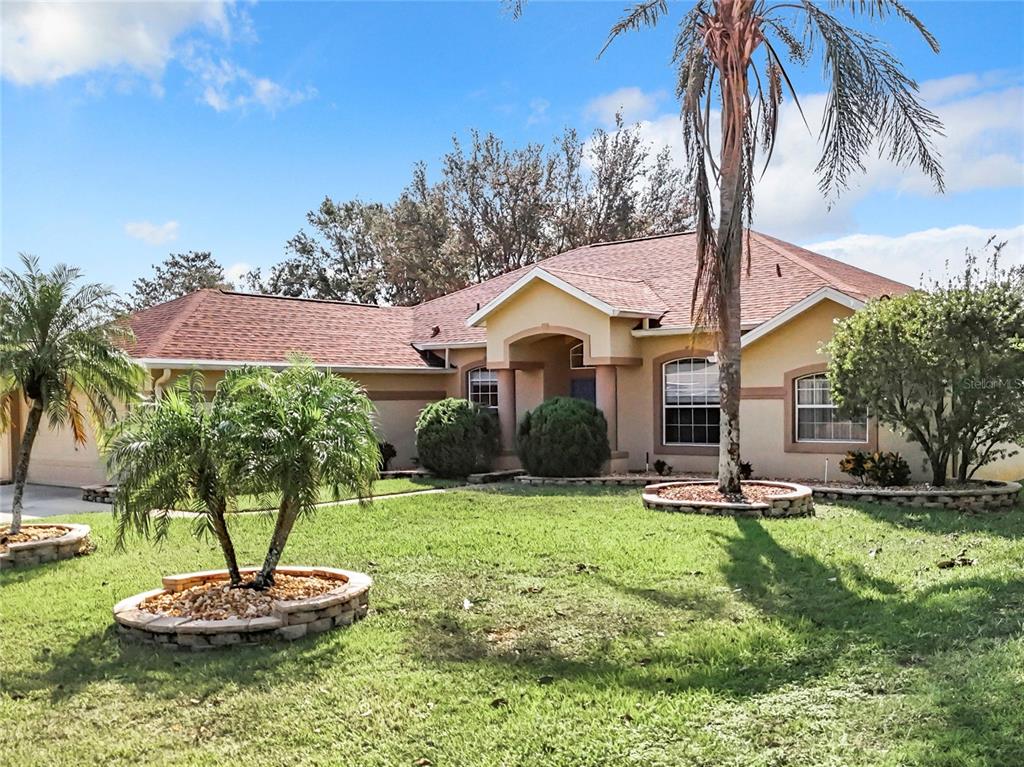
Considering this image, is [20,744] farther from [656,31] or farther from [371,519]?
[656,31]

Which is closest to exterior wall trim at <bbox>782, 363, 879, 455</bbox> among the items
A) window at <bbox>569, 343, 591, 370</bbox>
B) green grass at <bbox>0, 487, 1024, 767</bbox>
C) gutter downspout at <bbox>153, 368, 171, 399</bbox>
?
green grass at <bbox>0, 487, 1024, 767</bbox>

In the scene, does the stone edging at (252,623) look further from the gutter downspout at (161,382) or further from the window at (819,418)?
the window at (819,418)

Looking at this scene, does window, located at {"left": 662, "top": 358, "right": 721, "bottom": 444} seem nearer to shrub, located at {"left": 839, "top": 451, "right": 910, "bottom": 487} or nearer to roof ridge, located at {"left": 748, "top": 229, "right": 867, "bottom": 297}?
roof ridge, located at {"left": 748, "top": 229, "right": 867, "bottom": 297}

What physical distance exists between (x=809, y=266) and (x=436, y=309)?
1194cm

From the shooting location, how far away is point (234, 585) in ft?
25.4

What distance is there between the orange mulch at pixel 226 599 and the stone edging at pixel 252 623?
0.39ft

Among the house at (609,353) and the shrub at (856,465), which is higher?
the house at (609,353)

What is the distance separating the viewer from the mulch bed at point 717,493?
13469mm

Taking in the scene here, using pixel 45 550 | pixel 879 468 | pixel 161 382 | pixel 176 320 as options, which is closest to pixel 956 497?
pixel 879 468

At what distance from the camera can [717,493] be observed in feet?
45.9

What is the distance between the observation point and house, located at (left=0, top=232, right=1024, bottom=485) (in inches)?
667

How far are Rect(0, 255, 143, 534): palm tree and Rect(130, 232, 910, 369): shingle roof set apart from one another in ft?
21.7

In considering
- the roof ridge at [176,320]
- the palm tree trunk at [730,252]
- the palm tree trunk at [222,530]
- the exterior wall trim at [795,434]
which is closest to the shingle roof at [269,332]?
the roof ridge at [176,320]

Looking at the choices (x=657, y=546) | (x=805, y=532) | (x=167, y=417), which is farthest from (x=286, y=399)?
(x=805, y=532)
